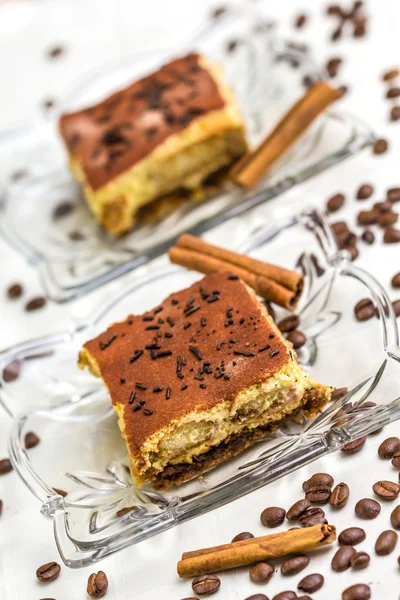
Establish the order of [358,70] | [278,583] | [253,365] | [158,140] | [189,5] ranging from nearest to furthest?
[278,583] < [253,365] < [158,140] < [358,70] < [189,5]

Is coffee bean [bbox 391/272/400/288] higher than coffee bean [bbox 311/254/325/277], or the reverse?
coffee bean [bbox 311/254/325/277]

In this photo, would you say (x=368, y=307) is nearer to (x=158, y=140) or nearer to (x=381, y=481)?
(x=381, y=481)

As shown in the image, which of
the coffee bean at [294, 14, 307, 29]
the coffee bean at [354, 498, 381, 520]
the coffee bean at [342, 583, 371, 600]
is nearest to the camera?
the coffee bean at [342, 583, 371, 600]

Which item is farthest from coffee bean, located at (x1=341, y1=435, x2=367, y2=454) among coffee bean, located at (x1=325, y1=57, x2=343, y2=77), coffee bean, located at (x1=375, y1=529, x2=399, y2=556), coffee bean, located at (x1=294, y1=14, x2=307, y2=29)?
coffee bean, located at (x1=294, y1=14, x2=307, y2=29)

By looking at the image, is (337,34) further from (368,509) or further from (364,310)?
(368,509)

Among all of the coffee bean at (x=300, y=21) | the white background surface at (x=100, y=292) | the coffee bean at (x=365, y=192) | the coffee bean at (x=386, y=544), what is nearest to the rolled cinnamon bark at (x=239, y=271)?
the white background surface at (x=100, y=292)

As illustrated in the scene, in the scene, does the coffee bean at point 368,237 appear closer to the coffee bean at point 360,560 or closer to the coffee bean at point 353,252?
the coffee bean at point 353,252

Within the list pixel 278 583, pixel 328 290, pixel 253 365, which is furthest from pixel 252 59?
pixel 278 583

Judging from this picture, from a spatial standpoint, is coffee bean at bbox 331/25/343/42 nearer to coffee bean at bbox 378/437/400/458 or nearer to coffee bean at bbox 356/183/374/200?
coffee bean at bbox 356/183/374/200
